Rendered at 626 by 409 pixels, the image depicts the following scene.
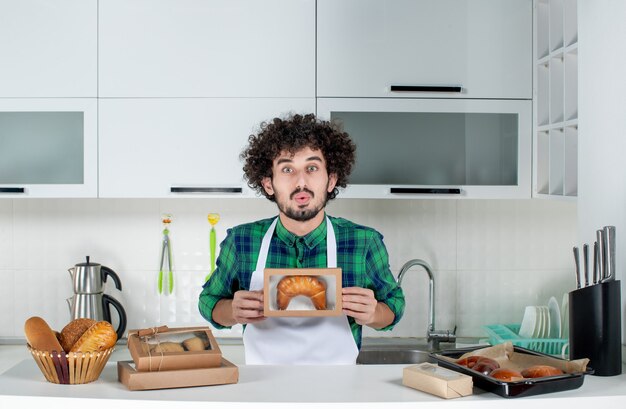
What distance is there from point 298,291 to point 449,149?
1226 mm

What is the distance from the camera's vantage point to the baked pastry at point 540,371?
1541 millimetres

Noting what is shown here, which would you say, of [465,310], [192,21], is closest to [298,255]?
[192,21]

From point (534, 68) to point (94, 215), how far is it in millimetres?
1691

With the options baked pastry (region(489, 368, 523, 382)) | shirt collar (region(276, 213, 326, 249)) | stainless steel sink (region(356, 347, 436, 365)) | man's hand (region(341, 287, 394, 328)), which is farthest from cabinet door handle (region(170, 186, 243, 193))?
baked pastry (region(489, 368, 523, 382))

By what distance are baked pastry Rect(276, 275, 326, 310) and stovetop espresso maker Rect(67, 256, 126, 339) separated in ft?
4.43

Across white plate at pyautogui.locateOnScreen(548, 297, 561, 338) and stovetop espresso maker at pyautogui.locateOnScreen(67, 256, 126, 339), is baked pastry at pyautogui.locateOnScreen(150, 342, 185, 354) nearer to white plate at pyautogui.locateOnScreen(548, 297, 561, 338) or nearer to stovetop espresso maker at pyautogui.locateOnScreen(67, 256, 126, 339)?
stovetop espresso maker at pyautogui.locateOnScreen(67, 256, 126, 339)

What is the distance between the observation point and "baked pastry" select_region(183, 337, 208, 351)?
159 centimetres

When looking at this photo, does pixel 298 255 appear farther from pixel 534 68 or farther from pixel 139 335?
pixel 534 68

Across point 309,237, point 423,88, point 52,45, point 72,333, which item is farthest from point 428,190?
point 72,333

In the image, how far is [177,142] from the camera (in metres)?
2.70

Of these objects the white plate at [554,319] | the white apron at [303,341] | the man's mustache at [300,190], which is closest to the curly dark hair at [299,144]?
the man's mustache at [300,190]

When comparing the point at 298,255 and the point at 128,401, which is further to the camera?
the point at 298,255

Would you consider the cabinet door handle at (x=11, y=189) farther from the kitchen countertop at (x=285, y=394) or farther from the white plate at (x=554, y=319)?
the white plate at (x=554, y=319)

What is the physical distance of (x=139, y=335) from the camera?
5.34 ft
